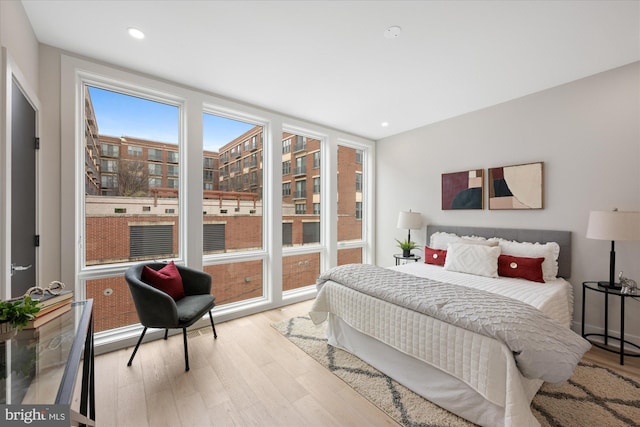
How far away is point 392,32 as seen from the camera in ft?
6.79

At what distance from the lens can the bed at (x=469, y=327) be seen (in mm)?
1479

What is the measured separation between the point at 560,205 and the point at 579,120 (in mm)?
883

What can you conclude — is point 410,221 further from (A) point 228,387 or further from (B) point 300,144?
(A) point 228,387

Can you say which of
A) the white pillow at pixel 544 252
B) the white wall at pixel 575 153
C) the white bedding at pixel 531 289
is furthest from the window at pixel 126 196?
the white pillow at pixel 544 252

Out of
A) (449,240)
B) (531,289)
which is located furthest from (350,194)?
(531,289)

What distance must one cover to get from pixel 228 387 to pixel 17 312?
4.57 ft

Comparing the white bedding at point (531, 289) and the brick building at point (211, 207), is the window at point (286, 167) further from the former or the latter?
the white bedding at point (531, 289)

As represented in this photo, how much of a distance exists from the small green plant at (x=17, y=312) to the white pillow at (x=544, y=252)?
388cm

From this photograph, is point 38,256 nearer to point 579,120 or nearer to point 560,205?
point 560,205

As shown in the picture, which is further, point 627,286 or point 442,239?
point 442,239

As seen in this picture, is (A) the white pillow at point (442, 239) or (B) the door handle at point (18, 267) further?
(A) the white pillow at point (442, 239)

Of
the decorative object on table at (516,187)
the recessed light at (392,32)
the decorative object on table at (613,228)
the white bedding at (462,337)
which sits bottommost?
the white bedding at (462,337)

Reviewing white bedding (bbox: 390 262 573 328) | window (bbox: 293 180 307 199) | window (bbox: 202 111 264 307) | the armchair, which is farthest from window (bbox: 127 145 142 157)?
white bedding (bbox: 390 262 573 328)

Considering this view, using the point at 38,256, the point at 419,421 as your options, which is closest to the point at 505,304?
the point at 419,421
